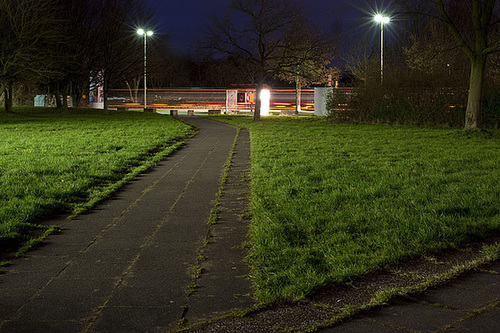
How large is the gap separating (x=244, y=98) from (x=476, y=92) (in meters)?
31.8

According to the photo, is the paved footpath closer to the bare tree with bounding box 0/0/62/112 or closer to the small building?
the bare tree with bounding box 0/0/62/112

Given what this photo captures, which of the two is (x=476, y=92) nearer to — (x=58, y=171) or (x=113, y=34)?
(x=58, y=171)

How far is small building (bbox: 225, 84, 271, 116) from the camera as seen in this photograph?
43.2 m

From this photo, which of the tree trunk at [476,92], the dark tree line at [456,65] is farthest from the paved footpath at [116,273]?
the dark tree line at [456,65]

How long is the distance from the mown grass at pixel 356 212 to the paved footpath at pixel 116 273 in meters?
0.54

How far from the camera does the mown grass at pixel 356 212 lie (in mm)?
4570

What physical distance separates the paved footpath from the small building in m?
35.7

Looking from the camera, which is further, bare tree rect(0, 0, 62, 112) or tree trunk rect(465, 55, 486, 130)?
bare tree rect(0, 0, 62, 112)

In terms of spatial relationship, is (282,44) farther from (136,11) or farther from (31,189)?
(31,189)

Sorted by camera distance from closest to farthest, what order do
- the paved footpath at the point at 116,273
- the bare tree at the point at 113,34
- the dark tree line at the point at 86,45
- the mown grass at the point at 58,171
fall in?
1. the paved footpath at the point at 116,273
2. the mown grass at the point at 58,171
3. the dark tree line at the point at 86,45
4. the bare tree at the point at 113,34

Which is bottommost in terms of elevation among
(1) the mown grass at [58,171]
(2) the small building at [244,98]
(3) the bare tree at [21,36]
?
(1) the mown grass at [58,171]

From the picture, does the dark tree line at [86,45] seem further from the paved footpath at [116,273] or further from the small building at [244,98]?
the paved footpath at [116,273]

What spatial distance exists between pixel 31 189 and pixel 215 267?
4.58 meters

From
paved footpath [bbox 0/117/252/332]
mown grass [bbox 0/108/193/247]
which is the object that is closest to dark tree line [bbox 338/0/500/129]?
mown grass [bbox 0/108/193/247]
